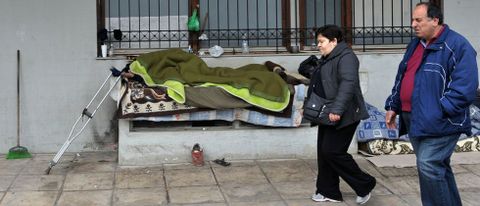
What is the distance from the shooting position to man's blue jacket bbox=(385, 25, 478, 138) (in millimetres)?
4020

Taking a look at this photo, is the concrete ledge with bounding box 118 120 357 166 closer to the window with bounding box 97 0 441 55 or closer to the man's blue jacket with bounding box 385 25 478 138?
the window with bounding box 97 0 441 55

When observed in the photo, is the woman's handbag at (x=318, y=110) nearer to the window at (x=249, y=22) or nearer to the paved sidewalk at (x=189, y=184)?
the paved sidewalk at (x=189, y=184)

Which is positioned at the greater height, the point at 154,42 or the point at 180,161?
the point at 154,42

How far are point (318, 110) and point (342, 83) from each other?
1.02ft

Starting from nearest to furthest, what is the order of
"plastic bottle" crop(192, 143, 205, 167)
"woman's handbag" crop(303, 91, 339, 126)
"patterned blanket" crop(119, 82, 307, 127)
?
"woman's handbag" crop(303, 91, 339, 126) < "patterned blanket" crop(119, 82, 307, 127) < "plastic bottle" crop(192, 143, 205, 167)

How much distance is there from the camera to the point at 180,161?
6836mm

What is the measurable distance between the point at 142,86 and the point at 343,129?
2595mm

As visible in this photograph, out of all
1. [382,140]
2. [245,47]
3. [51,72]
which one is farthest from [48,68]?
[382,140]

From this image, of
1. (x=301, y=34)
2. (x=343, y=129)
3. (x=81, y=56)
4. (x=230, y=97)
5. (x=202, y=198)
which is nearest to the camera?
(x=343, y=129)

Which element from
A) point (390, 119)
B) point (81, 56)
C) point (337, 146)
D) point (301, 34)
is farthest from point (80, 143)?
point (390, 119)

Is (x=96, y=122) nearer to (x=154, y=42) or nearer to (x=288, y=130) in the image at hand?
(x=154, y=42)

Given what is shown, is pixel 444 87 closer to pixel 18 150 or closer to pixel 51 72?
pixel 51 72

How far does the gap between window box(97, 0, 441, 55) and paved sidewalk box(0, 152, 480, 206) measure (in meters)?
1.77

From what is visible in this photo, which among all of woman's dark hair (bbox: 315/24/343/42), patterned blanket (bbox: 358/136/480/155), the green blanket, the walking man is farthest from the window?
the walking man
